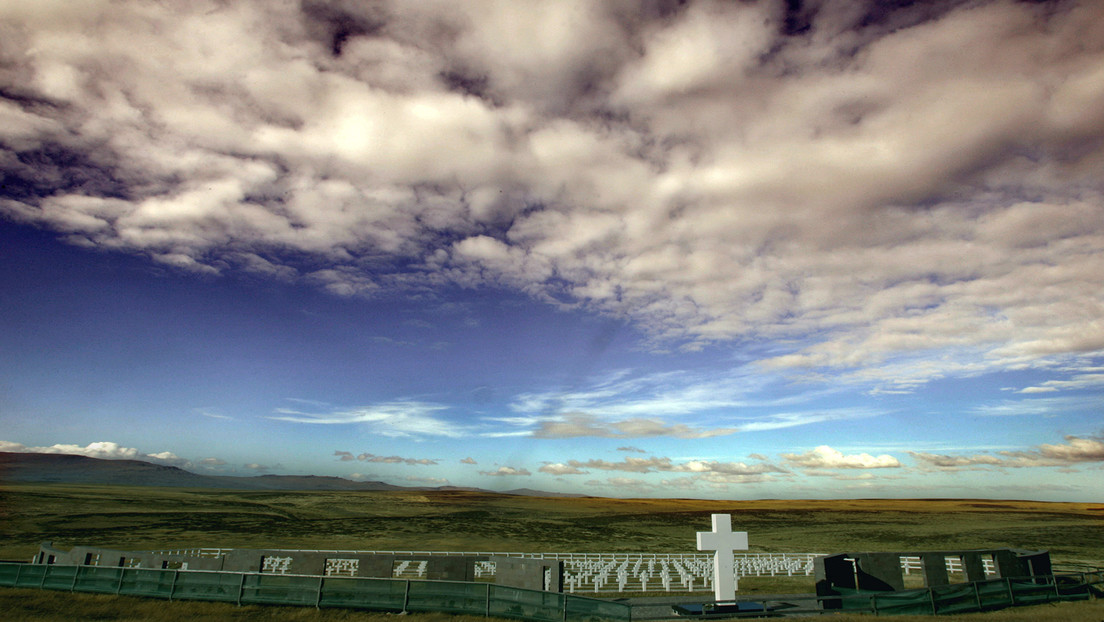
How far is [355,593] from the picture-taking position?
14781 mm

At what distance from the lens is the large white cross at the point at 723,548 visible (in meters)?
17.6

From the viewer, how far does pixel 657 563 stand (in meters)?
39.6

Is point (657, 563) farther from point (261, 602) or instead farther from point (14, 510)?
point (14, 510)

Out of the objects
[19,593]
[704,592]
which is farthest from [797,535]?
[19,593]

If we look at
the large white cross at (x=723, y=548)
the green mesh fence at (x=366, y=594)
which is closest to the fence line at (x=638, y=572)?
the large white cross at (x=723, y=548)

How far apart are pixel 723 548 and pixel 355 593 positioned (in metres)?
11.9

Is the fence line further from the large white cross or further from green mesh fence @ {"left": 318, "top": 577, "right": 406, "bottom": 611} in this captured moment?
green mesh fence @ {"left": 318, "top": 577, "right": 406, "bottom": 611}

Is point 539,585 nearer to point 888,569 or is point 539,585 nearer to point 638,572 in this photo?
point 888,569

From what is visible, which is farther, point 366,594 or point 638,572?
point 638,572

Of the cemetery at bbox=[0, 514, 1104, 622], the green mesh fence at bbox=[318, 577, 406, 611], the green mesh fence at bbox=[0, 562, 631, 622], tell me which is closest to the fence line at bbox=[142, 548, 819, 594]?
the cemetery at bbox=[0, 514, 1104, 622]

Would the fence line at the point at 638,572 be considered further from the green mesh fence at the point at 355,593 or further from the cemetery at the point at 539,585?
the green mesh fence at the point at 355,593

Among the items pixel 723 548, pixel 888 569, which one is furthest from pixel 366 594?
pixel 888 569

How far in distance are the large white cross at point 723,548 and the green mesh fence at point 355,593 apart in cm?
517

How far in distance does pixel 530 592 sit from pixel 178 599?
10.2 meters
